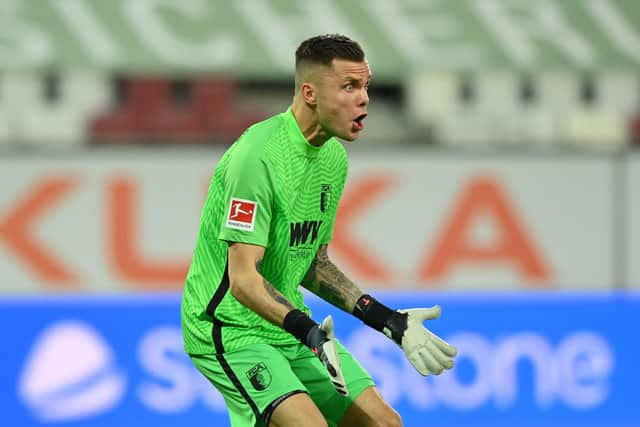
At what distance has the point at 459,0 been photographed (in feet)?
43.5

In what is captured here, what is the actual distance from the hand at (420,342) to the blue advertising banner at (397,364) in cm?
355

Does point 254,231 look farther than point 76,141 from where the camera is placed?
No

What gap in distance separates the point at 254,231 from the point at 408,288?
344 inches

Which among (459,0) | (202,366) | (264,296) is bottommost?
(202,366)

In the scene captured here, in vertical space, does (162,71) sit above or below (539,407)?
above

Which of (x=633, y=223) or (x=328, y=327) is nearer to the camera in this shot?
(x=328, y=327)

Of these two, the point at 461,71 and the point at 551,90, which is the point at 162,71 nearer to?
the point at 461,71

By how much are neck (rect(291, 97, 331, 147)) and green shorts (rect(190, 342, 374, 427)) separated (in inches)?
25.9

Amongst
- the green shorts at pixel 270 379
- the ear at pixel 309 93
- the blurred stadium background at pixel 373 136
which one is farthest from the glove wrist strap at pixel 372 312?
the blurred stadium background at pixel 373 136

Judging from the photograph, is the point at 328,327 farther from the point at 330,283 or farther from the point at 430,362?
the point at 330,283

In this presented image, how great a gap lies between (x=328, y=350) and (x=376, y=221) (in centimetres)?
888

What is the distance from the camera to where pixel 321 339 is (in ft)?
12.2

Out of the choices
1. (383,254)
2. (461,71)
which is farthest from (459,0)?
(383,254)

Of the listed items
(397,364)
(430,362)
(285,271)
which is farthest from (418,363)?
(397,364)
